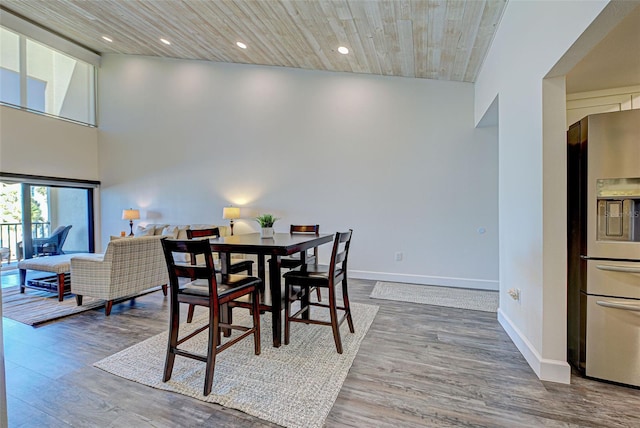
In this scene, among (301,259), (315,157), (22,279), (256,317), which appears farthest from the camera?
(315,157)

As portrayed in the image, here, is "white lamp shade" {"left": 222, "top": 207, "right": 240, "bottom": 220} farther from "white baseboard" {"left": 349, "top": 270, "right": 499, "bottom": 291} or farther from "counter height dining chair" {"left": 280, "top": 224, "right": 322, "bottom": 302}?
"white baseboard" {"left": 349, "top": 270, "right": 499, "bottom": 291}

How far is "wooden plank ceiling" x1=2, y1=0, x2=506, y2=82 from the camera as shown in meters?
2.94

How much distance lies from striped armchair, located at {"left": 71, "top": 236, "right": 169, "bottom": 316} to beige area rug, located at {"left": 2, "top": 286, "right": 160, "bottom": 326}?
0.18m

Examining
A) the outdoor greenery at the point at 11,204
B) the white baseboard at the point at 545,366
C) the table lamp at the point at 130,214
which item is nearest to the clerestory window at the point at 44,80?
the outdoor greenery at the point at 11,204

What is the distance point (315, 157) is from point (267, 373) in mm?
3575

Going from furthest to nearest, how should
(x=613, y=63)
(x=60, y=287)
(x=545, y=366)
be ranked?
(x=60, y=287)
(x=613, y=63)
(x=545, y=366)

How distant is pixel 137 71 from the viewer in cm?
629

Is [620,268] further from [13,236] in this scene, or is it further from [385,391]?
[13,236]

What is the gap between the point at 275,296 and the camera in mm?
2457

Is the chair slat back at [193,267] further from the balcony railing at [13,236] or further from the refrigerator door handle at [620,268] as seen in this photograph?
the balcony railing at [13,236]

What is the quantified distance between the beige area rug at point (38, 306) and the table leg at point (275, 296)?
8.06 feet

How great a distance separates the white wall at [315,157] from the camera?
4328 mm

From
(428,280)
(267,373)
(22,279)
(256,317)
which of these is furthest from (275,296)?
(22,279)

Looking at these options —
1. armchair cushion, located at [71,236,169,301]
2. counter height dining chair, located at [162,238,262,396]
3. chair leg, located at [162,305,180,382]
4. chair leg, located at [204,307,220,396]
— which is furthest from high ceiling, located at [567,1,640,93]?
armchair cushion, located at [71,236,169,301]
